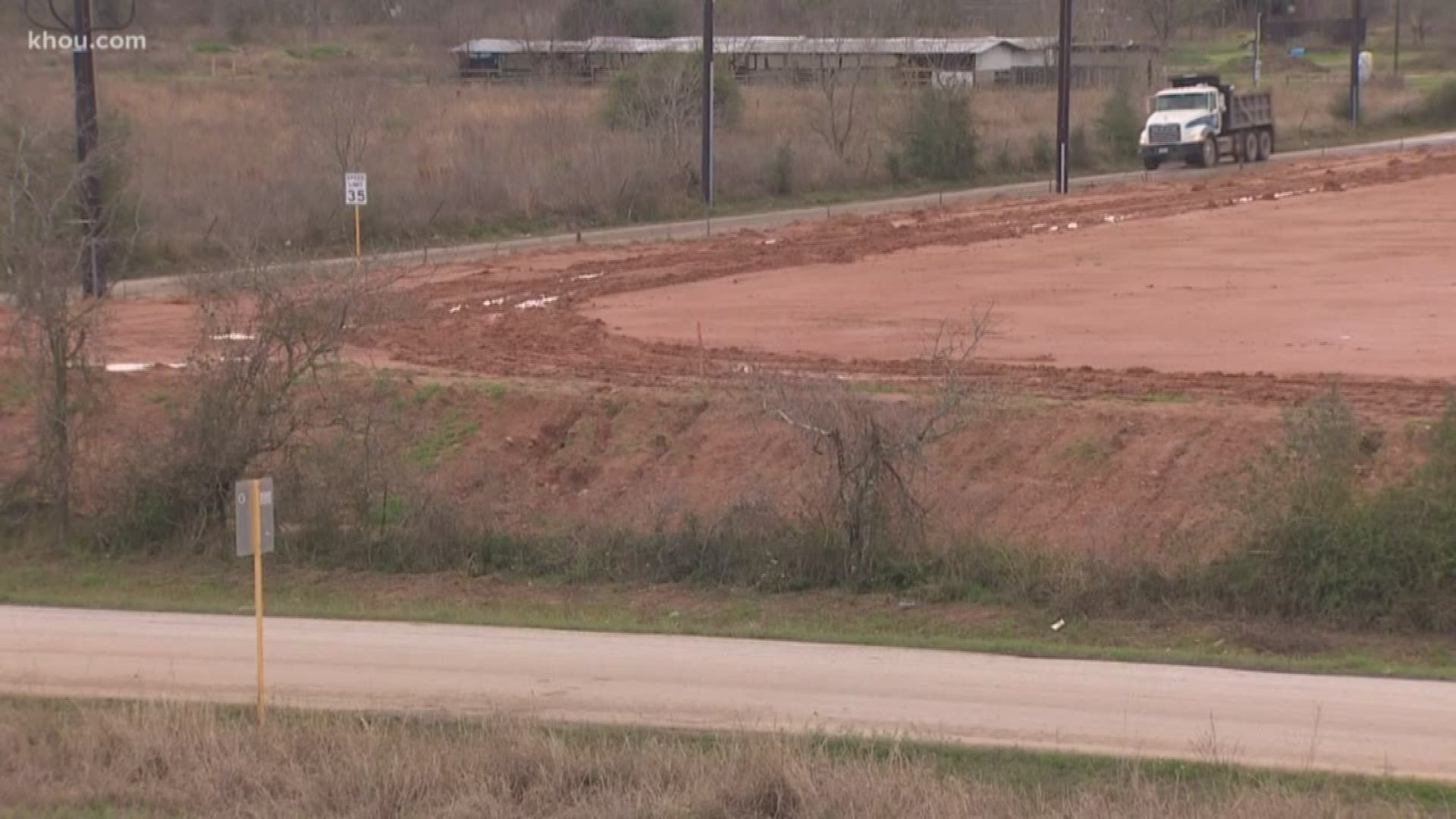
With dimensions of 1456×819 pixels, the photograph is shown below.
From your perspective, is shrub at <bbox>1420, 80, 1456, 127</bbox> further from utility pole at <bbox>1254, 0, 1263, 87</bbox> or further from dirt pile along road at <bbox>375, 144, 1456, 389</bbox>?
dirt pile along road at <bbox>375, 144, 1456, 389</bbox>

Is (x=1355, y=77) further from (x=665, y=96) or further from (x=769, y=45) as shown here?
(x=665, y=96)

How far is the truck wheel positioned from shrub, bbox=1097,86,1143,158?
434 centimetres

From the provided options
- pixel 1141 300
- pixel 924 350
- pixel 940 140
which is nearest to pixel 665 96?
pixel 940 140

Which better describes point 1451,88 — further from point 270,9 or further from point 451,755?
point 451,755

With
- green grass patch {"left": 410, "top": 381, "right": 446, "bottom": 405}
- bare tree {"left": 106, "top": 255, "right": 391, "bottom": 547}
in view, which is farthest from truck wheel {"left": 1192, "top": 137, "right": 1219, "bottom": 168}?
bare tree {"left": 106, "top": 255, "right": 391, "bottom": 547}

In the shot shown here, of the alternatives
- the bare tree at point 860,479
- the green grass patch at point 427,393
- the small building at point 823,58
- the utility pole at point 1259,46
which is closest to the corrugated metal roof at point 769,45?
the small building at point 823,58

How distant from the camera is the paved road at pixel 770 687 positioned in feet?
41.3

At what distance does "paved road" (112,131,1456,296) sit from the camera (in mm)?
41469

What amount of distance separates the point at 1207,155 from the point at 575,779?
193 feet

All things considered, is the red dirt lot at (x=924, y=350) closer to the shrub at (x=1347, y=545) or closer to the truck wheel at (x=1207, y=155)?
the shrub at (x=1347, y=545)

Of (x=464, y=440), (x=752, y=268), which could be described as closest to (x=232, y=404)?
(x=464, y=440)

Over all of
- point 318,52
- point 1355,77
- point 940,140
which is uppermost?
point 318,52

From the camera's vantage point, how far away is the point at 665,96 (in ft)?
198

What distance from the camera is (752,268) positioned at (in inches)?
1554
